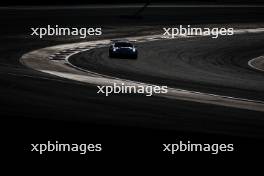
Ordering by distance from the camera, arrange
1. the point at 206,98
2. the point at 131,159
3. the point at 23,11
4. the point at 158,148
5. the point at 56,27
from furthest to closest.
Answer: the point at 23,11 < the point at 56,27 < the point at 206,98 < the point at 158,148 < the point at 131,159

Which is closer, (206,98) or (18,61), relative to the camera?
(206,98)

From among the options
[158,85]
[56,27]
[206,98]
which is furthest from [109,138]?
[56,27]

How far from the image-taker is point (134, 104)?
68.8 feet

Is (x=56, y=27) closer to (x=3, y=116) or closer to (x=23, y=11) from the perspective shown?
(x=23, y=11)

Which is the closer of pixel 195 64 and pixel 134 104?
pixel 134 104

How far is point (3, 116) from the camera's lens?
686 inches

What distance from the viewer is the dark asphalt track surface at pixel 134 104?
51.8ft

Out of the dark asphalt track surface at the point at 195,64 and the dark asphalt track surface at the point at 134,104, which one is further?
the dark asphalt track surface at the point at 195,64

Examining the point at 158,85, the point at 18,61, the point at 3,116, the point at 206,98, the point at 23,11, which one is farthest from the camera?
the point at 23,11

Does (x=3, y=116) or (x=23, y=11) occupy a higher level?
(x=23, y=11)

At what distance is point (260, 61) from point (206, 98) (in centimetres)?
1645

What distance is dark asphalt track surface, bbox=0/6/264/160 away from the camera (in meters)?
15.8

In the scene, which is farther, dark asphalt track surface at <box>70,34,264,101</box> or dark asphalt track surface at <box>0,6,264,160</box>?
dark asphalt track surface at <box>70,34,264,101</box>

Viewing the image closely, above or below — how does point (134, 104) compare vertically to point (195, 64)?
below
